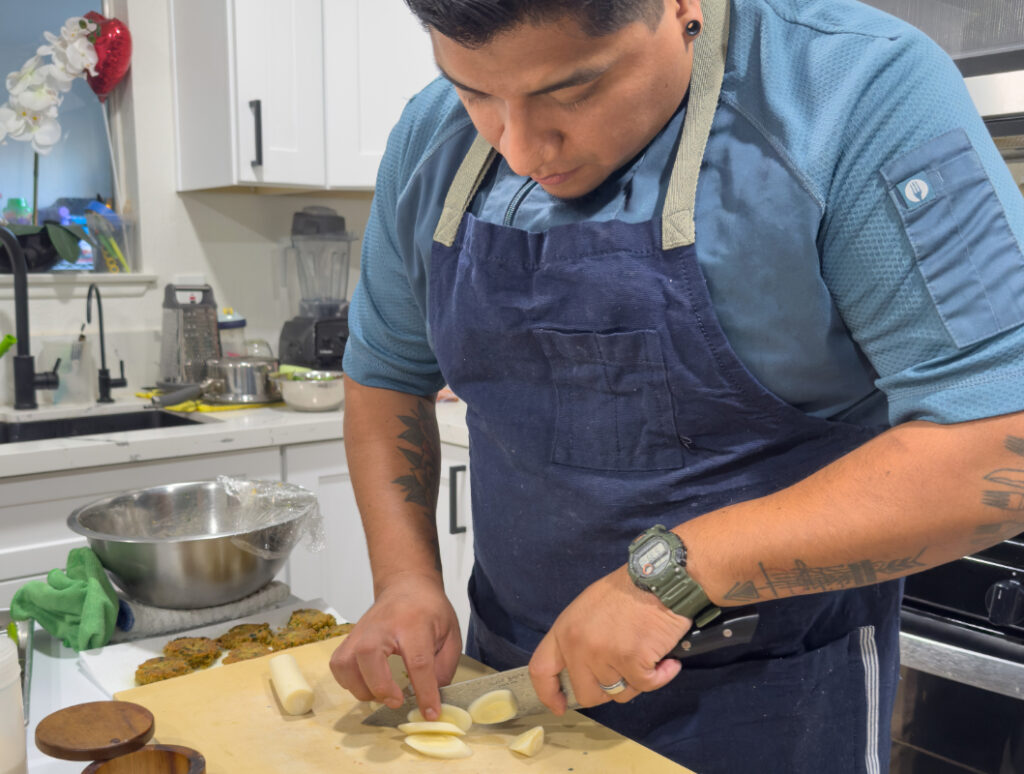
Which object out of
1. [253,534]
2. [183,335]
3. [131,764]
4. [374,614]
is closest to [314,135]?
[183,335]

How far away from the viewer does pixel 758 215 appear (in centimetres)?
75

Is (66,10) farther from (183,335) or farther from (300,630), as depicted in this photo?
(300,630)

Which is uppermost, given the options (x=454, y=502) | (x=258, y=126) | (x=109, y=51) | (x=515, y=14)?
(x=109, y=51)

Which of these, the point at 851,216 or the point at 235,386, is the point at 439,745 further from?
the point at 235,386

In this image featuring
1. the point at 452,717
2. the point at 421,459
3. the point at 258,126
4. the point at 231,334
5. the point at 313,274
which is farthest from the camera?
the point at 313,274

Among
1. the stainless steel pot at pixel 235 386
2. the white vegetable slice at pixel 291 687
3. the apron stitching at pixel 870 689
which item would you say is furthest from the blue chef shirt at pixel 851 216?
the stainless steel pot at pixel 235 386

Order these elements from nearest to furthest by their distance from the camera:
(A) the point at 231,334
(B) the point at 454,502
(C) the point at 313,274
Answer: (B) the point at 454,502, (A) the point at 231,334, (C) the point at 313,274

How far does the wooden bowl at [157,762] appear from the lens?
688mm

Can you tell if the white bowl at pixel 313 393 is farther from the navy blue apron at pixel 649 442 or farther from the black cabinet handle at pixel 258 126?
the navy blue apron at pixel 649 442

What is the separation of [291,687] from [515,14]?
24.2 inches

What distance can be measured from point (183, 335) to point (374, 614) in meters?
1.88

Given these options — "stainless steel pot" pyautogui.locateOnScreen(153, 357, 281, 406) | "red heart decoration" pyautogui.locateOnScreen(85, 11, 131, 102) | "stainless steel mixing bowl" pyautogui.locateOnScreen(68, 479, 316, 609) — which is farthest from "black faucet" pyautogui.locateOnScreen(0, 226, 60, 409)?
"stainless steel mixing bowl" pyautogui.locateOnScreen(68, 479, 316, 609)

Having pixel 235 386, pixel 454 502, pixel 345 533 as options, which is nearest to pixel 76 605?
pixel 454 502

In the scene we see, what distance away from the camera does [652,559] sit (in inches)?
29.3
